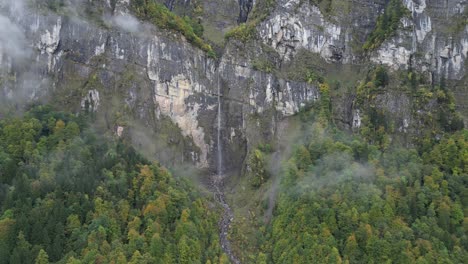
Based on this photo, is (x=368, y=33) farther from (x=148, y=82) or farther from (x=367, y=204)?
(x=367, y=204)

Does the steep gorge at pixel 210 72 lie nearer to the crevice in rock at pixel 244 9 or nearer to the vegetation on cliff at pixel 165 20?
the vegetation on cliff at pixel 165 20

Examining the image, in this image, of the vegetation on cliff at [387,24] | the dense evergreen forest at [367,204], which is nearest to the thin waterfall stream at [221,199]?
the dense evergreen forest at [367,204]

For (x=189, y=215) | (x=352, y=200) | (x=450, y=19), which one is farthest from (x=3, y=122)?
(x=450, y=19)

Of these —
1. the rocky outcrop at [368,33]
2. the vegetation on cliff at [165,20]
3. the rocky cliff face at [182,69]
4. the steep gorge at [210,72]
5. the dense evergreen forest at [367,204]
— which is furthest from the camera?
the vegetation on cliff at [165,20]

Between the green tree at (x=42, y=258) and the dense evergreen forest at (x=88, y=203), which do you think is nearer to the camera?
the green tree at (x=42, y=258)

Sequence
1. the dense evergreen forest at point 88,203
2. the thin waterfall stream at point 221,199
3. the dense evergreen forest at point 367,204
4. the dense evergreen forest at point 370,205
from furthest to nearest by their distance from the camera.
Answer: the thin waterfall stream at point 221,199 → the dense evergreen forest at point 367,204 → the dense evergreen forest at point 370,205 → the dense evergreen forest at point 88,203

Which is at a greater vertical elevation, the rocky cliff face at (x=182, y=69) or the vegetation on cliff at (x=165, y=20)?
the vegetation on cliff at (x=165, y=20)

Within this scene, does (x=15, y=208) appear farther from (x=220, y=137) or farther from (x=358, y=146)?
(x=358, y=146)
